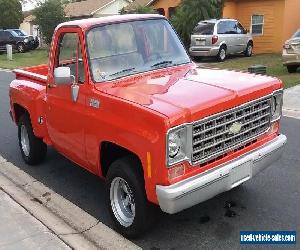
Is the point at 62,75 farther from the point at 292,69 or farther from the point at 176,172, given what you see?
the point at 292,69

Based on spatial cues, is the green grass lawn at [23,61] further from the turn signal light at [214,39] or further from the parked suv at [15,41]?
the turn signal light at [214,39]

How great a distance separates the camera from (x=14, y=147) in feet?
26.8

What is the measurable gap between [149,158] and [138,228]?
34.7 inches

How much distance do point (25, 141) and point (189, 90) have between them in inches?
147

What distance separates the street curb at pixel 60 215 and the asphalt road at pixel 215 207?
0.15m

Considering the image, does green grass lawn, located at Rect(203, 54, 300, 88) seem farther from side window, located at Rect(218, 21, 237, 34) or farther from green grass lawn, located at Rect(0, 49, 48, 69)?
green grass lawn, located at Rect(0, 49, 48, 69)

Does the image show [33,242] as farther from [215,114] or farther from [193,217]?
[215,114]

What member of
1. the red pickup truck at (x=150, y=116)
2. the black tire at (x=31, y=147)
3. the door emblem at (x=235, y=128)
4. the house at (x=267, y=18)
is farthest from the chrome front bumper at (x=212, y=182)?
the house at (x=267, y=18)

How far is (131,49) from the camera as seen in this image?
511 cm

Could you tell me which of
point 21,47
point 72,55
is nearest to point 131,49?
point 72,55

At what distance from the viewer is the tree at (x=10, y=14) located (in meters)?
44.7

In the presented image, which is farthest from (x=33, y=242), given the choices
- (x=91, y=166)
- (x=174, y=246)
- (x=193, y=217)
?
(x=193, y=217)

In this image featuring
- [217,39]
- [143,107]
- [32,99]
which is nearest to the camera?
[143,107]

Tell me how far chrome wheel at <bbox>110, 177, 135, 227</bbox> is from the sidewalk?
0.63 metres
